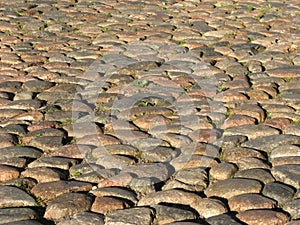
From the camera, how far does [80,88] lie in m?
5.82

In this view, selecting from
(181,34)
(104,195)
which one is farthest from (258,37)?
(104,195)

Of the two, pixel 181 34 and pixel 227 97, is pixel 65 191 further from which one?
pixel 181 34

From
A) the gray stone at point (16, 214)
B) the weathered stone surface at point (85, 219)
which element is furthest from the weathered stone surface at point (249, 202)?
the gray stone at point (16, 214)

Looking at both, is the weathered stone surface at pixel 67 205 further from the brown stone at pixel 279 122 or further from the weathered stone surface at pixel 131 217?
the brown stone at pixel 279 122

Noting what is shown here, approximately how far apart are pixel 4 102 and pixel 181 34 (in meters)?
2.85

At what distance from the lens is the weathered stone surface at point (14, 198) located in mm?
3682

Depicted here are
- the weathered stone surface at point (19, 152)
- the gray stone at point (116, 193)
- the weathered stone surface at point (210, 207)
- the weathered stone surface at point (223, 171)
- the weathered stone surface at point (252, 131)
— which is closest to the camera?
the weathered stone surface at point (210, 207)

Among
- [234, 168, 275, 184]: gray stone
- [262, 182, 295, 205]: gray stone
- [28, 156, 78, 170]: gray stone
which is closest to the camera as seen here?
[262, 182, 295, 205]: gray stone

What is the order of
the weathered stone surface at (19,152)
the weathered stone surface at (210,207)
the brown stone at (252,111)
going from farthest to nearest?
the brown stone at (252,111)
the weathered stone surface at (19,152)
the weathered stone surface at (210,207)

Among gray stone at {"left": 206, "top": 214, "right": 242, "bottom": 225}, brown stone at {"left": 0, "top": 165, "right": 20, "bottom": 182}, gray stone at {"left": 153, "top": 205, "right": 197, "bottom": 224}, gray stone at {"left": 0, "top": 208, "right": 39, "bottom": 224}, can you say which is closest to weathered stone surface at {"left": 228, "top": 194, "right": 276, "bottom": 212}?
gray stone at {"left": 206, "top": 214, "right": 242, "bottom": 225}

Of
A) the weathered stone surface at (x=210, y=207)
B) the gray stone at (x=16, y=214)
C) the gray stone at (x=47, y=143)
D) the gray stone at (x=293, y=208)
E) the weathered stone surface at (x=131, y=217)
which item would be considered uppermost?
the gray stone at (x=293, y=208)

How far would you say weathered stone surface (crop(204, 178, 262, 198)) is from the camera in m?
3.74

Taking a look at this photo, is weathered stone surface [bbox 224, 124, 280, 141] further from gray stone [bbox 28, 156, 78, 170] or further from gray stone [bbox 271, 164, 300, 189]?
gray stone [bbox 28, 156, 78, 170]

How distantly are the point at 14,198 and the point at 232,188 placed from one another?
4.18 ft
